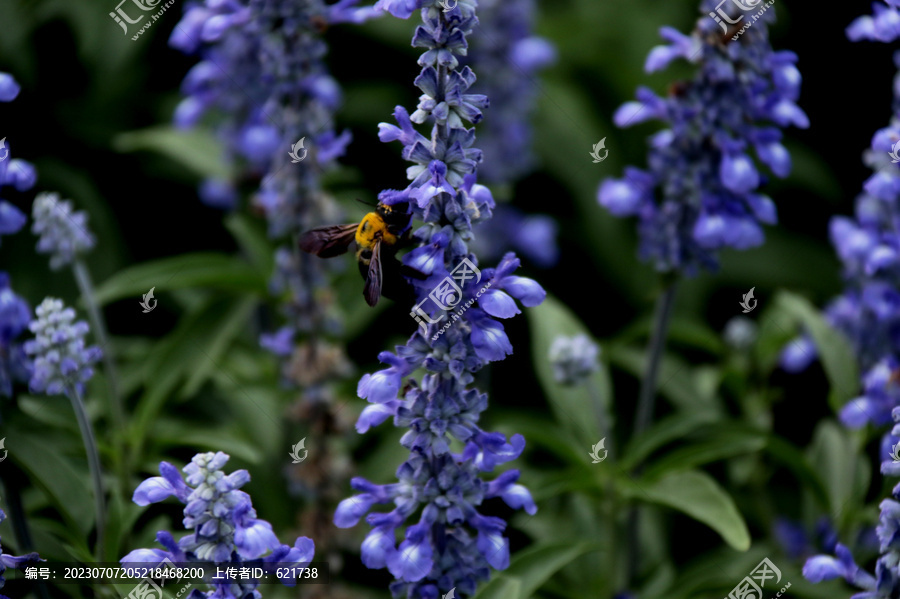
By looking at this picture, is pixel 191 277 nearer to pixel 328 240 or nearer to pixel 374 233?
pixel 328 240

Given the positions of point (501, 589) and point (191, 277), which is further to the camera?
point (191, 277)

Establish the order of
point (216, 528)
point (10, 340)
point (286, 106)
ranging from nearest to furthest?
point (216, 528), point (10, 340), point (286, 106)

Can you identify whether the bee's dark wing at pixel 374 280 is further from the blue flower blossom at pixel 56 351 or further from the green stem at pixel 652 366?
the green stem at pixel 652 366

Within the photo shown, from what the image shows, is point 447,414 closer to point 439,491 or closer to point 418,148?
point 439,491

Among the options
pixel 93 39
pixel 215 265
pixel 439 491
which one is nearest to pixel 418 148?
pixel 439 491

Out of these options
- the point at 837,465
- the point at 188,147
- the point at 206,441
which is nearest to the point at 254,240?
the point at 188,147

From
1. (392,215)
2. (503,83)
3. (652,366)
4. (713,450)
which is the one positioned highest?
(503,83)

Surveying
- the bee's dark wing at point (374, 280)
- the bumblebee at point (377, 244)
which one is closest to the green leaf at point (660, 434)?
the bumblebee at point (377, 244)

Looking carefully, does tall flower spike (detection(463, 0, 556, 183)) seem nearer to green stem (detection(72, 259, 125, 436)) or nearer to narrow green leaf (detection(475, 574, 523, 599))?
green stem (detection(72, 259, 125, 436))
